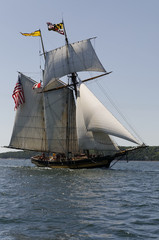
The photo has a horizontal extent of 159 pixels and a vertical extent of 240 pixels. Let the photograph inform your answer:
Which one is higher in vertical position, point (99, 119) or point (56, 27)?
point (56, 27)

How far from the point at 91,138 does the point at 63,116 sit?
10330 mm

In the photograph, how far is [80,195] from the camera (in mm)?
22266

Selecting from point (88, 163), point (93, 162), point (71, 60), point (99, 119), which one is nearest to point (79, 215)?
point (99, 119)

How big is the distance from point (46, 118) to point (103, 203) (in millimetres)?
37072

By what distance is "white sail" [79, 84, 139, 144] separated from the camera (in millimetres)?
41125

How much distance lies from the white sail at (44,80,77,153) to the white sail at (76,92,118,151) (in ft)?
23.7

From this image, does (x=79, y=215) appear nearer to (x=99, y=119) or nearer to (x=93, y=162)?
(x=99, y=119)

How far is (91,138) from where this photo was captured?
151ft

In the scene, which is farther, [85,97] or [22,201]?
[85,97]

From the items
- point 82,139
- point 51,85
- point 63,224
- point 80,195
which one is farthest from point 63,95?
point 63,224

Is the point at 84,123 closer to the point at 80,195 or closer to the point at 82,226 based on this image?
the point at 80,195

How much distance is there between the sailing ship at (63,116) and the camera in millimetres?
46344

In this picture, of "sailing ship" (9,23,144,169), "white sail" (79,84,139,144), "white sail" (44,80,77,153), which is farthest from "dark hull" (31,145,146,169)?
"white sail" (79,84,139,144)

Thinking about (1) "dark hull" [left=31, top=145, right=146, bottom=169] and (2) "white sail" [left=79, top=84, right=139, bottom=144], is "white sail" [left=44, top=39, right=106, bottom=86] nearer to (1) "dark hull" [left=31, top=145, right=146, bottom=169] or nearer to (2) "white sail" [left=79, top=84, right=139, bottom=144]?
(2) "white sail" [left=79, top=84, right=139, bottom=144]
